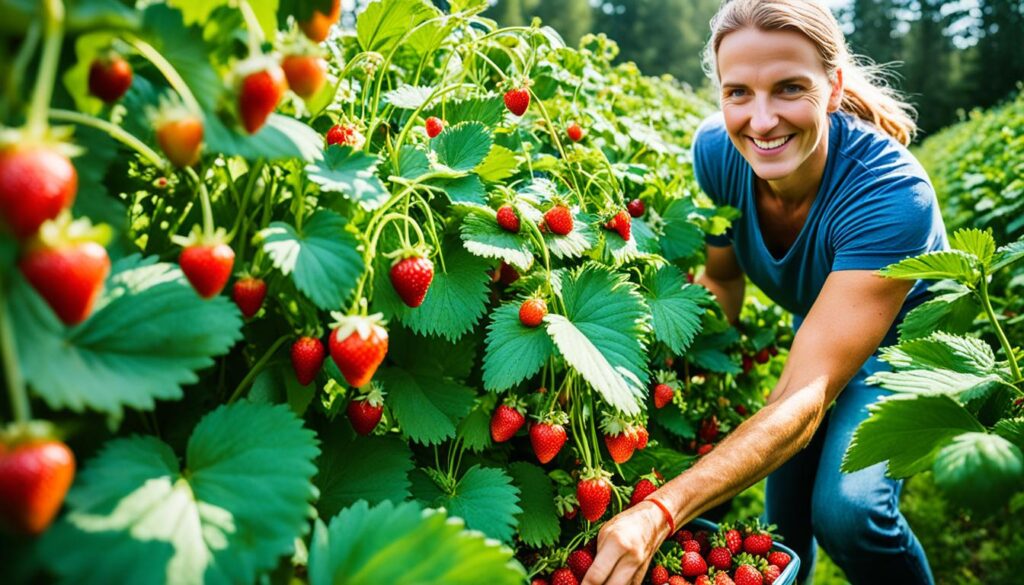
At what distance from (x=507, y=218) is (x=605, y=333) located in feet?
0.82

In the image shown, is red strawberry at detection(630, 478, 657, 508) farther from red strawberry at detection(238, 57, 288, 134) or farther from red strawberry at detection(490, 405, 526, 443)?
red strawberry at detection(238, 57, 288, 134)

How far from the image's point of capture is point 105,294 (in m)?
0.75

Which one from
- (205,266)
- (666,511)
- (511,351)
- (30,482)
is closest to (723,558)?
(666,511)

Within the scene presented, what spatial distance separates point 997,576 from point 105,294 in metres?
2.86

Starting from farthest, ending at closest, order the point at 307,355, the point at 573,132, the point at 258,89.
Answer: the point at 573,132 → the point at 307,355 → the point at 258,89

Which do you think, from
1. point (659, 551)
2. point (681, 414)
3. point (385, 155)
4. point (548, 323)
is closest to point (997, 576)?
point (681, 414)

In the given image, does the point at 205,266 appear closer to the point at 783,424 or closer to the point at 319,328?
the point at 319,328

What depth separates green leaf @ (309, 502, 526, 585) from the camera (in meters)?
0.76

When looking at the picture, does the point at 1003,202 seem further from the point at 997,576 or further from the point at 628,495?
the point at 628,495

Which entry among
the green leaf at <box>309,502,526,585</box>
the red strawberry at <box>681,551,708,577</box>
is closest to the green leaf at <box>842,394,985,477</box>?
the red strawberry at <box>681,551,708,577</box>

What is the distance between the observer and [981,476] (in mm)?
823

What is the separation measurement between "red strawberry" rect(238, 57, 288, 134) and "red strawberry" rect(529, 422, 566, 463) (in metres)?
0.69

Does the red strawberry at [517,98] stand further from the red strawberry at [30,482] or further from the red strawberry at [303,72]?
the red strawberry at [30,482]

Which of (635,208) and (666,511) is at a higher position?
(635,208)
